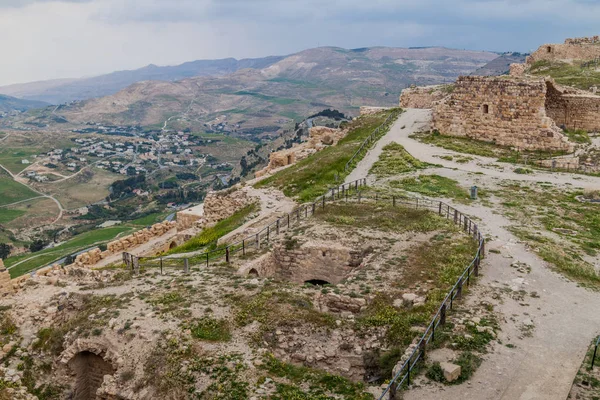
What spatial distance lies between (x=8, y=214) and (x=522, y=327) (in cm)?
11442

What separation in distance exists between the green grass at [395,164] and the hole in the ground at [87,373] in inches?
814

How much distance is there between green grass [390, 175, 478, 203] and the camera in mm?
25628

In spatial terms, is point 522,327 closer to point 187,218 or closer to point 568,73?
point 187,218

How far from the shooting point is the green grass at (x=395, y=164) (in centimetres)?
3108

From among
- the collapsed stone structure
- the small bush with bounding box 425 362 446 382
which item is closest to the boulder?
the small bush with bounding box 425 362 446 382

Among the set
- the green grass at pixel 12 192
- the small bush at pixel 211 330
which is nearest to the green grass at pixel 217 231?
the small bush at pixel 211 330

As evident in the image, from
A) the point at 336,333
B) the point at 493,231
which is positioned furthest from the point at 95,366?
the point at 493,231

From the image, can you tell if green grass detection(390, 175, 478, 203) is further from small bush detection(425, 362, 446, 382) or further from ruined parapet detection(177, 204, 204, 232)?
ruined parapet detection(177, 204, 204, 232)

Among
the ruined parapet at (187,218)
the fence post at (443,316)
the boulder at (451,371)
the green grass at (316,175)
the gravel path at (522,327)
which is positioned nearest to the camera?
the gravel path at (522,327)

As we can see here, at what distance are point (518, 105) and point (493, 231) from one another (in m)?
18.4

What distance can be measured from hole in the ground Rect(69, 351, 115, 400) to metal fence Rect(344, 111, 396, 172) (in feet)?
70.4

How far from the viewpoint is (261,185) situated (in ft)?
111

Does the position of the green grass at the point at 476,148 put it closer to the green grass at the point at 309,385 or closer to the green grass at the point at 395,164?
the green grass at the point at 395,164

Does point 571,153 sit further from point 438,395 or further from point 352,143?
point 438,395
